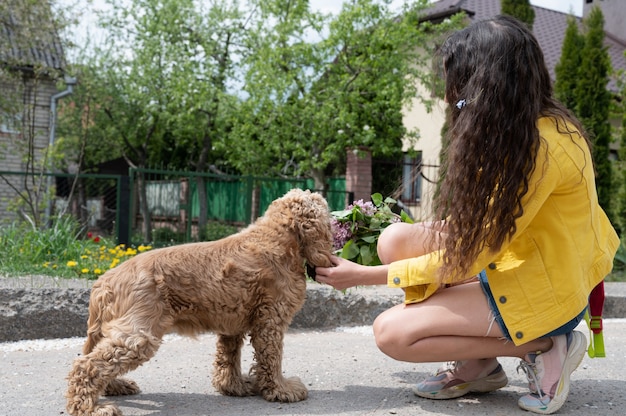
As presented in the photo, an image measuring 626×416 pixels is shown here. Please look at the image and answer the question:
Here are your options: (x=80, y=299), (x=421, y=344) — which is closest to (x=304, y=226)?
(x=421, y=344)

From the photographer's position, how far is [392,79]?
14641 millimetres

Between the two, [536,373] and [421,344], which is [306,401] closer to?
[421,344]

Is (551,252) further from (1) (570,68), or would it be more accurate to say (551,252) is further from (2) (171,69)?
(2) (171,69)

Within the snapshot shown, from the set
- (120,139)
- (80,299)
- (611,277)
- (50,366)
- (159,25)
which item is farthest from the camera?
(120,139)

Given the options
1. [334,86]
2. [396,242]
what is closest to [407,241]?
[396,242]

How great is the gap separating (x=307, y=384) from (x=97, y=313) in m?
1.28

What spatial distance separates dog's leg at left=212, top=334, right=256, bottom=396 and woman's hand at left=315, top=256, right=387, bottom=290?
1.88 feet

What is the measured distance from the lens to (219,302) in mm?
3053

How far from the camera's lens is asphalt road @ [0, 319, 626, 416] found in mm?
3092

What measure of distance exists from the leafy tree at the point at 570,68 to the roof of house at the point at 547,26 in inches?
158

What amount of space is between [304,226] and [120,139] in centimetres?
2054

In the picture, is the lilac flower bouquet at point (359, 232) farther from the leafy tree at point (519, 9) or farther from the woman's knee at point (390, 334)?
the leafy tree at point (519, 9)

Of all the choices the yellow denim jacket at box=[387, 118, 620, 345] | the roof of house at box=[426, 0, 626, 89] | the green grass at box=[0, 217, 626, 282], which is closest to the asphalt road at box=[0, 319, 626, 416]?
the yellow denim jacket at box=[387, 118, 620, 345]

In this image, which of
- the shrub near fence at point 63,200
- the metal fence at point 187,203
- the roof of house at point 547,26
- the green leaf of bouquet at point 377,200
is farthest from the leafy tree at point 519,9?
the green leaf of bouquet at point 377,200
